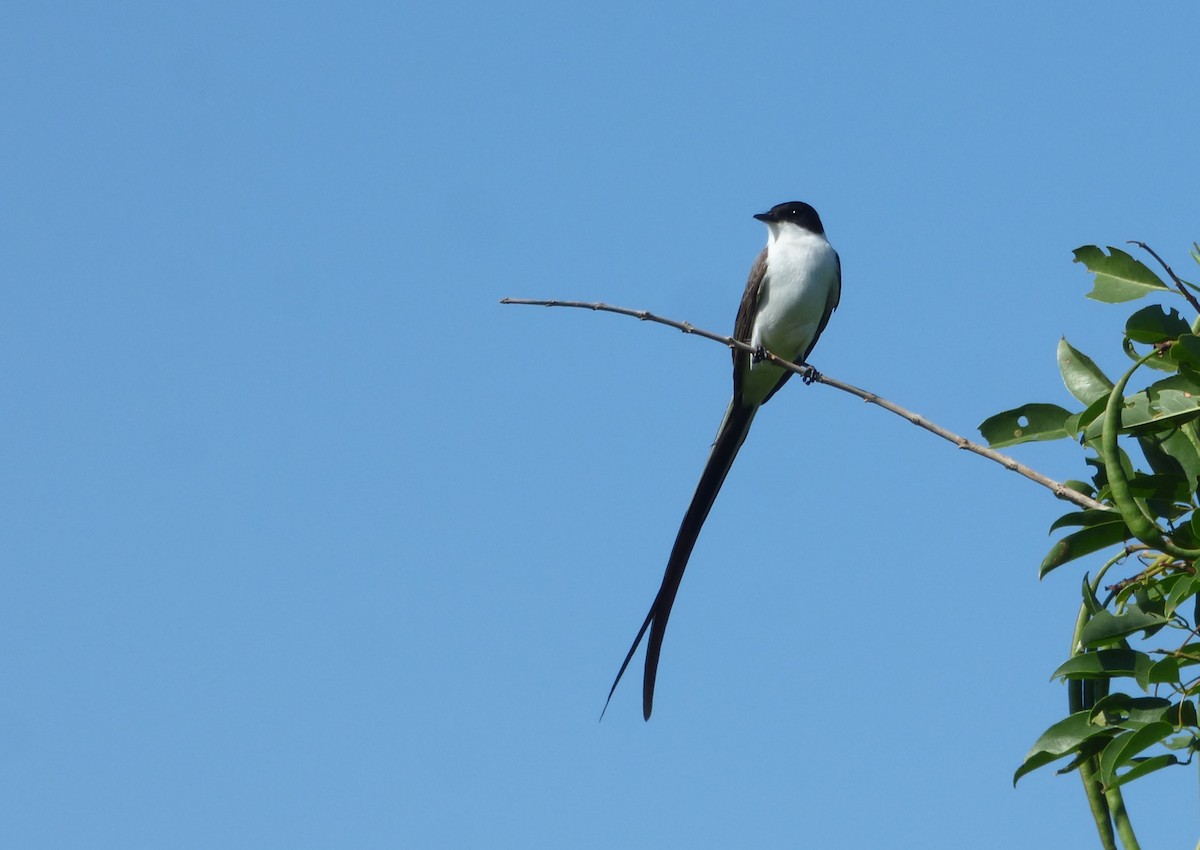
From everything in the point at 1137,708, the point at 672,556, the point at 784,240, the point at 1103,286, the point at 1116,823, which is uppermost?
the point at 784,240

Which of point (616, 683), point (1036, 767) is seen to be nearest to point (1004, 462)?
point (1036, 767)

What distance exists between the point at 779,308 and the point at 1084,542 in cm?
379

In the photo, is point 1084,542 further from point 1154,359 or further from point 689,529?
point 689,529

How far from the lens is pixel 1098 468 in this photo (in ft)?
6.80

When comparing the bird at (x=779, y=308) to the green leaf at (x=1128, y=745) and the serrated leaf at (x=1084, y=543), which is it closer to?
the serrated leaf at (x=1084, y=543)

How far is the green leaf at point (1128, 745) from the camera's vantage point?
1758mm

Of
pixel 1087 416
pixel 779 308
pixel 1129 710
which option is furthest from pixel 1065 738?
pixel 779 308

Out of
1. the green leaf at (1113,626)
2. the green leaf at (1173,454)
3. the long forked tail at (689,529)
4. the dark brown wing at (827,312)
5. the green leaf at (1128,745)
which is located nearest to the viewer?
the green leaf at (1128,745)

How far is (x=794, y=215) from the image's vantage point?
6164 millimetres

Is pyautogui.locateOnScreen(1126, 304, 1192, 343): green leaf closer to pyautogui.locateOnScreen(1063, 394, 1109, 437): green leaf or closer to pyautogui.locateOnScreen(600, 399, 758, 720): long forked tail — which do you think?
pyautogui.locateOnScreen(1063, 394, 1109, 437): green leaf

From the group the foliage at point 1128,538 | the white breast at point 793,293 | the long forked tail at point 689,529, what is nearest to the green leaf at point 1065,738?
the foliage at point 1128,538

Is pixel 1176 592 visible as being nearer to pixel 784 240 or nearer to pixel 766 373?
pixel 766 373

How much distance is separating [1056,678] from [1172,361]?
0.52m

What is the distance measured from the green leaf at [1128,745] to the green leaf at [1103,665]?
0.10m
